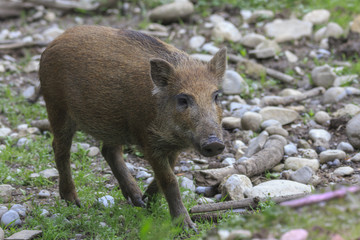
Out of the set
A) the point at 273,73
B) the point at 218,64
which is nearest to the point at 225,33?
the point at 273,73

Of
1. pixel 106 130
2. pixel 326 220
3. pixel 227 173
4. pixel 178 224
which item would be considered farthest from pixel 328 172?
pixel 326 220

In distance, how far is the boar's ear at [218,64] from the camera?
4.85 meters

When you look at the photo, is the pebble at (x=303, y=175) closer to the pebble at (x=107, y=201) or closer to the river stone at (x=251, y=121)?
the river stone at (x=251, y=121)

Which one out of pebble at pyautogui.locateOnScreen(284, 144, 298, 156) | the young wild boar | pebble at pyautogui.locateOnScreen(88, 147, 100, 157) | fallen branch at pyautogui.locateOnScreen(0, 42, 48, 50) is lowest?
fallen branch at pyautogui.locateOnScreen(0, 42, 48, 50)

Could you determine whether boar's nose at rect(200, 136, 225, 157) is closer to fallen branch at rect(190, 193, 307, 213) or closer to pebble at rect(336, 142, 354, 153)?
fallen branch at rect(190, 193, 307, 213)

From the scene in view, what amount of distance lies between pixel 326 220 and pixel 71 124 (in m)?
3.50

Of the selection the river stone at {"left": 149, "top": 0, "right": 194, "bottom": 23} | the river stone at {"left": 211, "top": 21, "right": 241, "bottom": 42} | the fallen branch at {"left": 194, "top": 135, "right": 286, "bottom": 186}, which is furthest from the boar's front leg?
the river stone at {"left": 149, "top": 0, "right": 194, "bottom": 23}

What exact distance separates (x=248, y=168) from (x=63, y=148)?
194cm

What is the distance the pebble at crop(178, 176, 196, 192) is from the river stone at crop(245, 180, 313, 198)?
0.68 m

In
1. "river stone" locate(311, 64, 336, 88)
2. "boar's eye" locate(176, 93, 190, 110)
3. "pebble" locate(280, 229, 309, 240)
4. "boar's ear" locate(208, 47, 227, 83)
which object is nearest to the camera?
"pebble" locate(280, 229, 309, 240)

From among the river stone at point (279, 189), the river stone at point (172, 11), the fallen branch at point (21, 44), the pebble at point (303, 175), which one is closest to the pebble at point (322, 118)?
the pebble at point (303, 175)

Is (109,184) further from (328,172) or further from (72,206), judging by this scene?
(328,172)

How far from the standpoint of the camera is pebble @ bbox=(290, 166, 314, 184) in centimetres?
535

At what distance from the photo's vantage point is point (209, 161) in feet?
20.2
